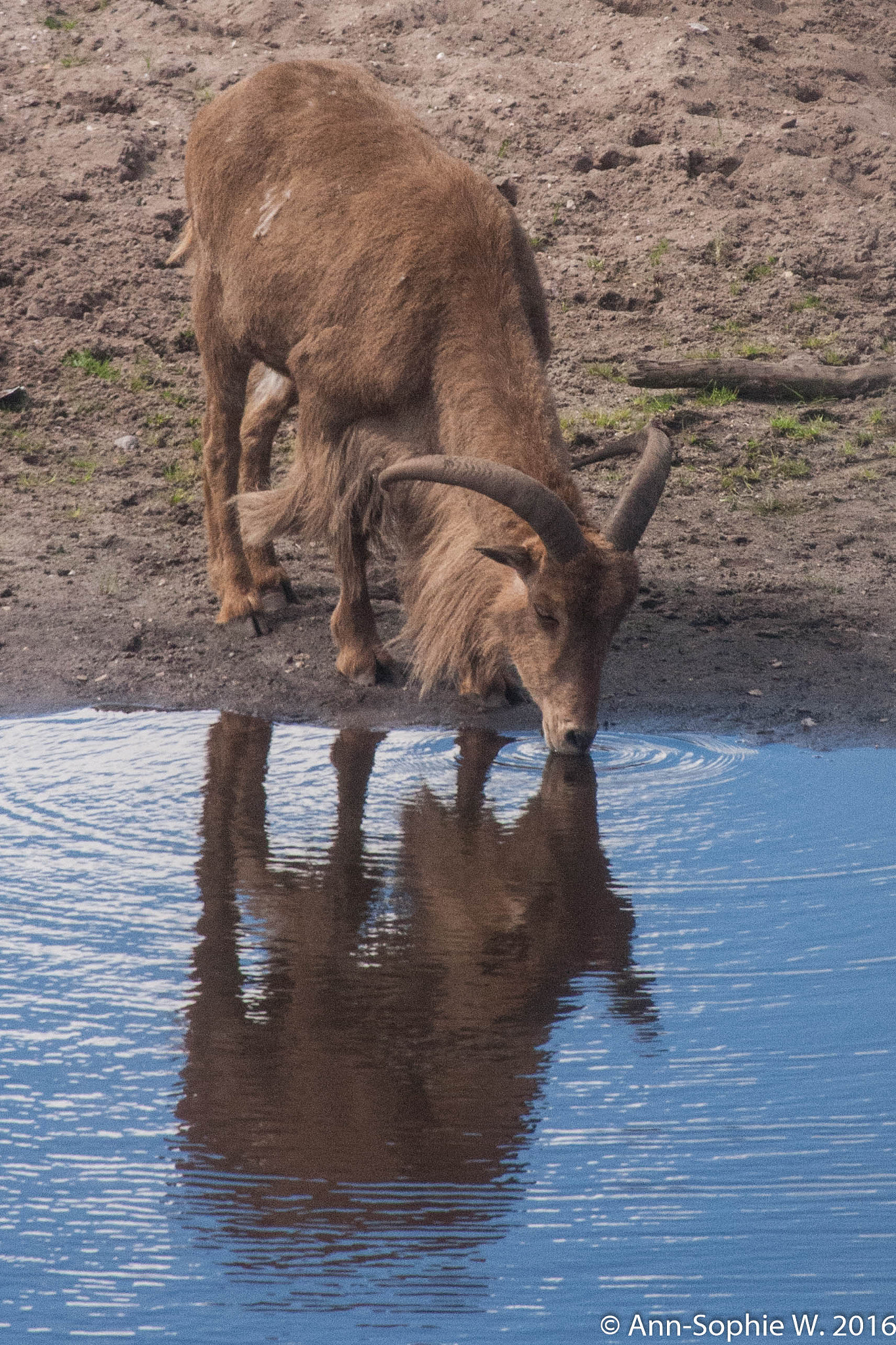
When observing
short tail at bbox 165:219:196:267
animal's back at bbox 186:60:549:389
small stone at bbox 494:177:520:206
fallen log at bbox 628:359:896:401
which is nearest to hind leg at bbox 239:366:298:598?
animal's back at bbox 186:60:549:389

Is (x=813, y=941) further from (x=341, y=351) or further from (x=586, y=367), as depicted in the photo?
(x=586, y=367)

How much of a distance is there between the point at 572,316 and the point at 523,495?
5.27 metres

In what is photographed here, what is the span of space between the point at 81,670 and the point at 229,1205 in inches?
153

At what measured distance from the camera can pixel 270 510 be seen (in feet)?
22.9

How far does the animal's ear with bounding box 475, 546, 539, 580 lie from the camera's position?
5.60m

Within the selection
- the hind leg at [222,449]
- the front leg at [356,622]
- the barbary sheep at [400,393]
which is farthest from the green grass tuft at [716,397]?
the front leg at [356,622]

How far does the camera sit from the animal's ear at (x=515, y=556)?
560 cm

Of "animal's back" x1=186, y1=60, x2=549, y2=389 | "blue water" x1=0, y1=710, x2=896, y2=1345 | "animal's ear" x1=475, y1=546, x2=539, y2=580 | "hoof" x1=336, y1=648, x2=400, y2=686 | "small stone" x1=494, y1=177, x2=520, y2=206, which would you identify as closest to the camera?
"blue water" x1=0, y1=710, x2=896, y2=1345

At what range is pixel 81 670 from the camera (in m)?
6.84

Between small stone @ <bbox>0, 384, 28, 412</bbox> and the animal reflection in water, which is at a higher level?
the animal reflection in water

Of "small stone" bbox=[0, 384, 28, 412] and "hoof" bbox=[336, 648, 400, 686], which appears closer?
"hoof" bbox=[336, 648, 400, 686]

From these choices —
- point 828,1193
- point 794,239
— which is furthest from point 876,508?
point 828,1193

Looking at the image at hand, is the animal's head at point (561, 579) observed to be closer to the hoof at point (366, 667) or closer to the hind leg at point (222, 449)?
the hoof at point (366, 667)

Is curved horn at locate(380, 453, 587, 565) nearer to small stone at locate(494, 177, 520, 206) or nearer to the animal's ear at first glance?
the animal's ear
